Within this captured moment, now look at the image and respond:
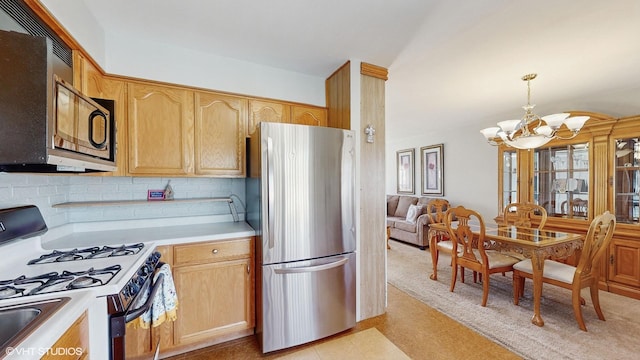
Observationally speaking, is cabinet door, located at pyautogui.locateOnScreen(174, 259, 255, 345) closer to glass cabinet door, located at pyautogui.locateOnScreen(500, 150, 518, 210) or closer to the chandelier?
the chandelier

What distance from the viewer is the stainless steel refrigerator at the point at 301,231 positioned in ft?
6.02

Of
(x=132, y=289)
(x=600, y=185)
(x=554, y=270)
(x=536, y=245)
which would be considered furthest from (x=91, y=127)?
(x=600, y=185)

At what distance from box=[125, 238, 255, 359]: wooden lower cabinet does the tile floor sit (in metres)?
0.12

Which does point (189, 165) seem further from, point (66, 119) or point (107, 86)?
point (66, 119)

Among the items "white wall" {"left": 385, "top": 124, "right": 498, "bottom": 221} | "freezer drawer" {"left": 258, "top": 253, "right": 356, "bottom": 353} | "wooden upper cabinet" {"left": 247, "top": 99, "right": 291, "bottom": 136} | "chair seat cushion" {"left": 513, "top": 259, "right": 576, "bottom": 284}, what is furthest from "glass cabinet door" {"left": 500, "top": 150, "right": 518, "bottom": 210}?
"wooden upper cabinet" {"left": 247, "top": 99, "right": 291, "bottom": 136}

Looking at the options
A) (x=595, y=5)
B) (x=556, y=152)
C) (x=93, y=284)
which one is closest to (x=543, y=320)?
(x=556, y=152)

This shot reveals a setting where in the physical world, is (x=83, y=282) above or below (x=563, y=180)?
below

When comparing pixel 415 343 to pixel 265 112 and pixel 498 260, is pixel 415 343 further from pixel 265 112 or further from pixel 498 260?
pixel 265 112

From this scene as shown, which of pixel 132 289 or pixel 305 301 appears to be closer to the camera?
pixel 132 289

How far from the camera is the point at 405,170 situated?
6.16 meters

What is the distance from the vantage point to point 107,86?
191cm

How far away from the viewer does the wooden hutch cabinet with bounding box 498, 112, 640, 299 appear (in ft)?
8.86

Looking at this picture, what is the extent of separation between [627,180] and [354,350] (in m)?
3.53

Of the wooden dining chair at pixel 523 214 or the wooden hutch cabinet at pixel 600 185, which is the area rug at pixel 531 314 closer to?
the wooden hutch cabinet at pixel 600 185
